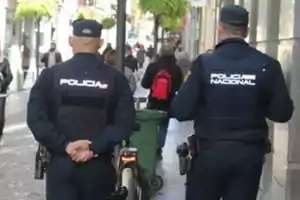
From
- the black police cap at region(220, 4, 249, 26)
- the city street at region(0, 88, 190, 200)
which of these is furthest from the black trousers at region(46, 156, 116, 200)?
the city street at region(0, 88, 190, 200)

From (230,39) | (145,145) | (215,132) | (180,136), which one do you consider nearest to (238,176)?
(215,132)

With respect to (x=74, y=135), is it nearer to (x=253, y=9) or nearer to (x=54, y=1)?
(x=253, y=9)

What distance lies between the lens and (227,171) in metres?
5.94

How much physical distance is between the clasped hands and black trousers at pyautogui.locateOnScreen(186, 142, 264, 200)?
2.38ft

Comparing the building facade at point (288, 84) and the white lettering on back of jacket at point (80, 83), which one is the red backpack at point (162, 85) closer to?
the building facade at point (288, 84)

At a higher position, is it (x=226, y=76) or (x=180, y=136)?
(x=226, y=76)

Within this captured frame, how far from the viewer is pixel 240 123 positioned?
5.97 metres

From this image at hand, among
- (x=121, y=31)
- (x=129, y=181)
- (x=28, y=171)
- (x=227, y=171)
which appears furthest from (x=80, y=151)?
(x=28, y=171)

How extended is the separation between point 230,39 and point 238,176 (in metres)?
0.90

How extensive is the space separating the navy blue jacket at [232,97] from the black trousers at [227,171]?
0.08 m

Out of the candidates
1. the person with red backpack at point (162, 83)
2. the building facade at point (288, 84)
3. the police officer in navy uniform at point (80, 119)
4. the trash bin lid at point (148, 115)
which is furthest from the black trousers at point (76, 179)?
the person with red backpack at point (162, 83)

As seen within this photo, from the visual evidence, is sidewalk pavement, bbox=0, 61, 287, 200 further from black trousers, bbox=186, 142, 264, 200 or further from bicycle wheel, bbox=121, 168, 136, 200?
black trousers, bbox=186, 142, 264, 200

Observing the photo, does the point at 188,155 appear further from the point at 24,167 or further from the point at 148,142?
the point at 24,167

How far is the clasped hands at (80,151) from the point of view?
19.3ft
